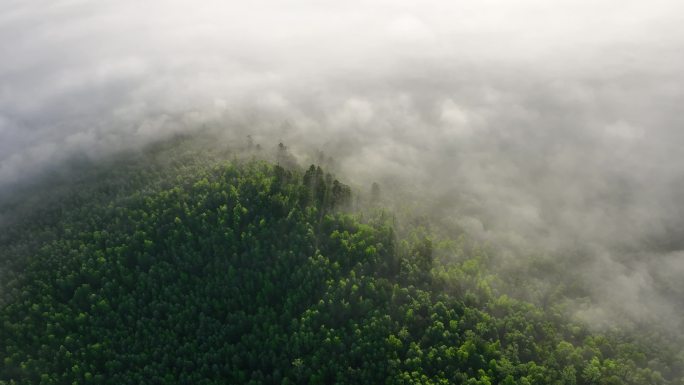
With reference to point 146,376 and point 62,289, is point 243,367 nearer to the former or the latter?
point 146,376

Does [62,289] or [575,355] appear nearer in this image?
[575,355]

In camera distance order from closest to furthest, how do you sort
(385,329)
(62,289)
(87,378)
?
(87,378) < (385,329) < (62,289)

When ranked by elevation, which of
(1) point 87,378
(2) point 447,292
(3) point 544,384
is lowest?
(1) point 87,378

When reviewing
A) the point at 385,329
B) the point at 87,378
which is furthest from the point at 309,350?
the point at 87,378

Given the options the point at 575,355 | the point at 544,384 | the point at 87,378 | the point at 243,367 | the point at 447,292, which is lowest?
the point at 87,378

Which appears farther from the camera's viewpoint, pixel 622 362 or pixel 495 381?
pixel 622 362

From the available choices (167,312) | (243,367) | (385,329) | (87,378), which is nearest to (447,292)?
(385,329)

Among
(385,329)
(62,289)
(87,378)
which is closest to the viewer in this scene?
(87,378)

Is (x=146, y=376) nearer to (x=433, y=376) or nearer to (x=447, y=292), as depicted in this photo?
(x=433, y=376)

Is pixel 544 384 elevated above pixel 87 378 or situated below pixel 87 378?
above
